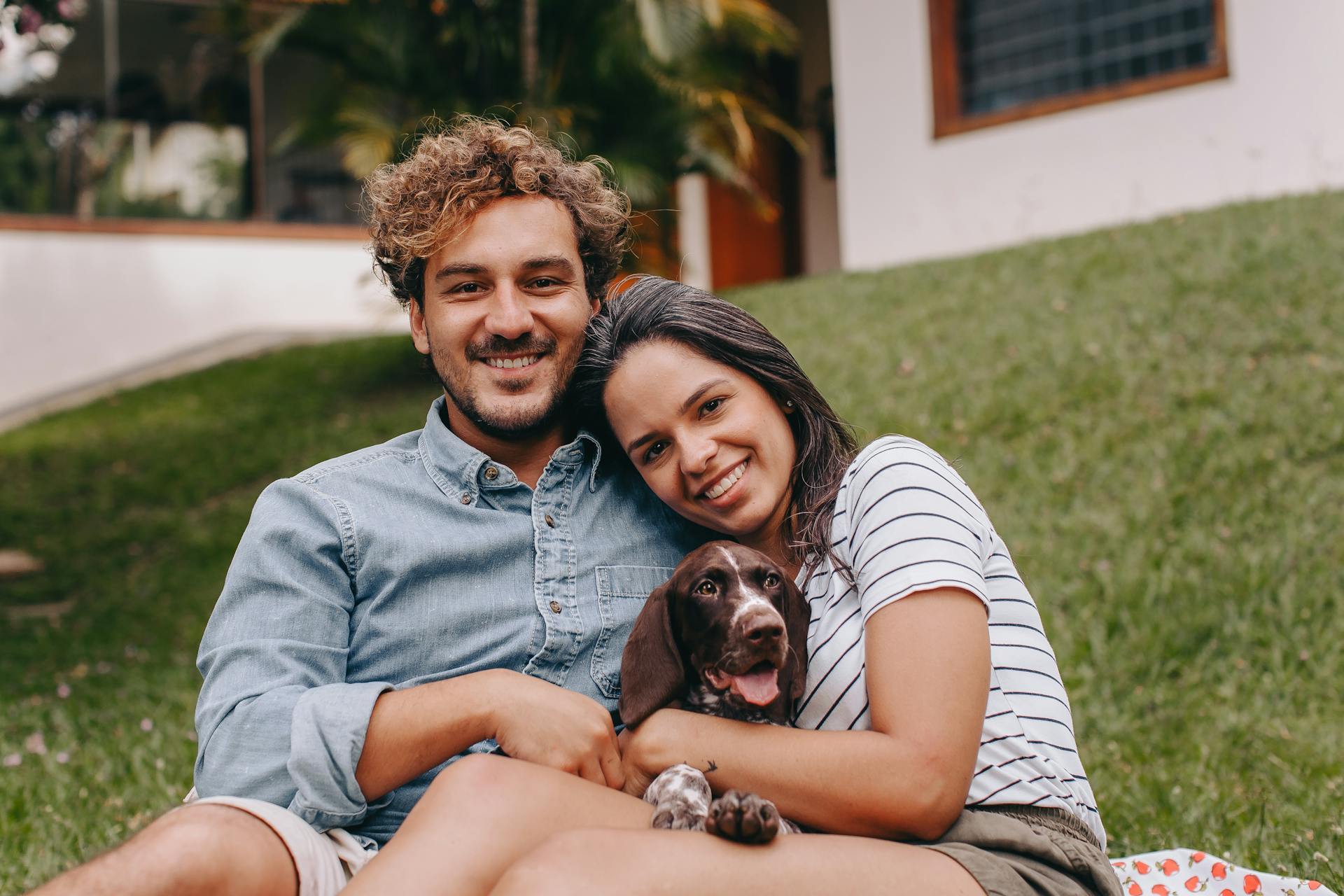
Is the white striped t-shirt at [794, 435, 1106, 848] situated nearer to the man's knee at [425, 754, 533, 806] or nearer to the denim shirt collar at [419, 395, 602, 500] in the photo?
the man's knee at [425, 754, 533, 806]

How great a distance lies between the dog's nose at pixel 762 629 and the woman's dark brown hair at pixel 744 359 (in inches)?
11.4

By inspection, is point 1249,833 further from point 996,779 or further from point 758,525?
point 758,525

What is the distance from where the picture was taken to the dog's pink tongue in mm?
2248

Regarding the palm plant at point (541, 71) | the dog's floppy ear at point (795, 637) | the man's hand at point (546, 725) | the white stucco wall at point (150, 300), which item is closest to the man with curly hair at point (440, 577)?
the man's hand at point (546, 725)

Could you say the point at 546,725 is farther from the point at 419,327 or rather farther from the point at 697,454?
the point at 419,327

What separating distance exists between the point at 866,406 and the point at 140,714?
4.04m

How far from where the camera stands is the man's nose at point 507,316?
8.62ft

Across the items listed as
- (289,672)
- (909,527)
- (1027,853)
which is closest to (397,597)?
(289,672)

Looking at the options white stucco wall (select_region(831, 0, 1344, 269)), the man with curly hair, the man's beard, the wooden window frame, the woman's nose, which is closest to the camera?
the man with curly hair

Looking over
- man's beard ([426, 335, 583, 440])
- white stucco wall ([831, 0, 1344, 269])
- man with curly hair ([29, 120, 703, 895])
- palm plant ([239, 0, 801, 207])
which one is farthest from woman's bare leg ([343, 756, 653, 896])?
white stucco wall ([831, 0, 1344, 269])

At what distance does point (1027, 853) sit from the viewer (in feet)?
6.89

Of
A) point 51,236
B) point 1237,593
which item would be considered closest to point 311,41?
point 51,236

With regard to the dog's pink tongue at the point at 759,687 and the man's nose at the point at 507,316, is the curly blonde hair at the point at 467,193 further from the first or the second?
the dog's pink tongue at the point at 759,687

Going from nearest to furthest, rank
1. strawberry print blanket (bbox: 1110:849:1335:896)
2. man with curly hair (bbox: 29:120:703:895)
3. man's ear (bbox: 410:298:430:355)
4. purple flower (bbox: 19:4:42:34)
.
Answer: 1. man with curly hair (bbox: 29:120:703:895)
2. strawberry print blanket (bbox: 1110:849:1335:896)
3. man's ear (bbox: 410:298:430:355)
4. purple flower (bbox: 19:4:42:34)
